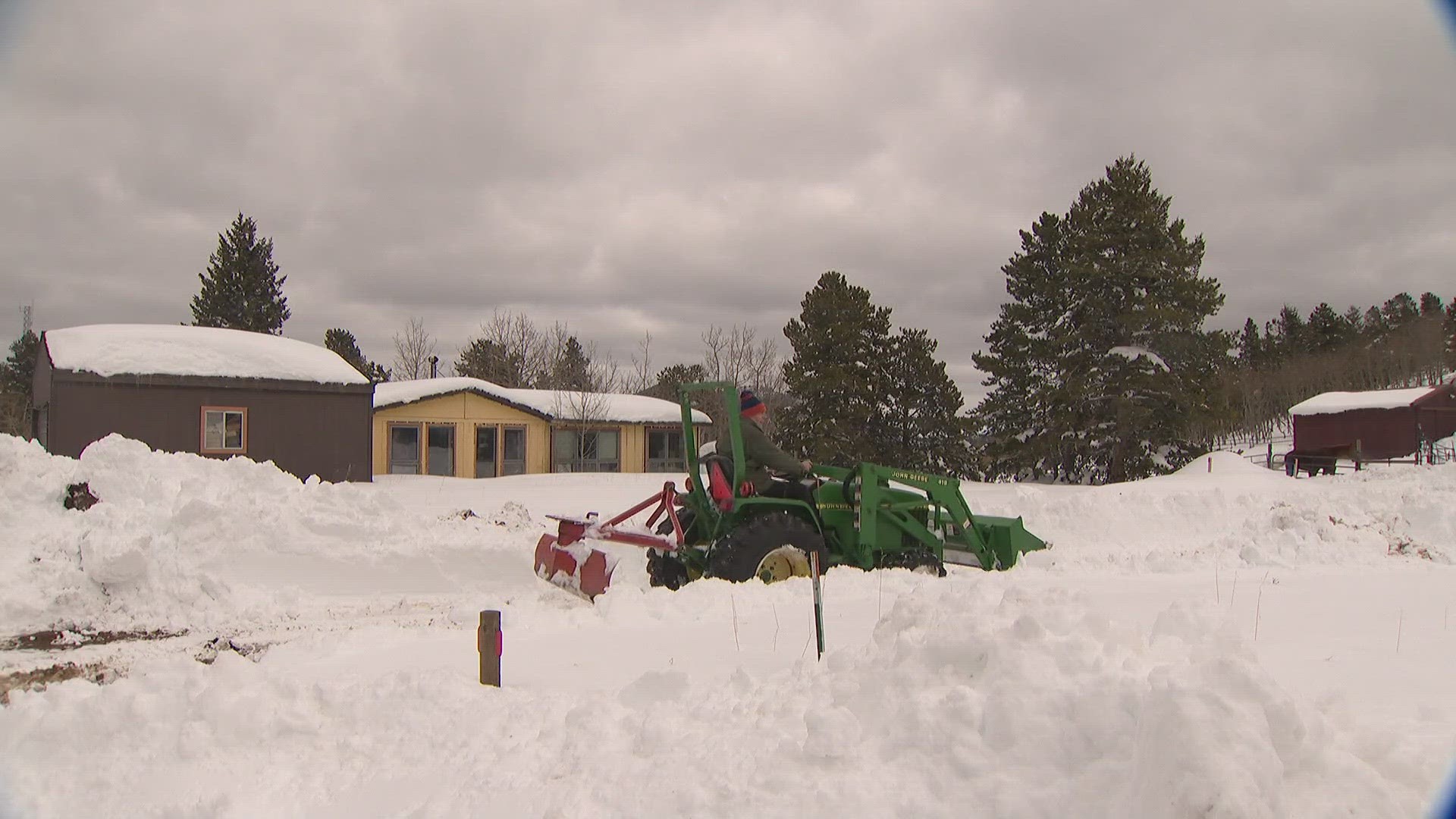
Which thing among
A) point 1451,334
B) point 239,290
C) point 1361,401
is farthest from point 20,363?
point 1451,334

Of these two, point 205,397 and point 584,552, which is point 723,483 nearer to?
point 584,552

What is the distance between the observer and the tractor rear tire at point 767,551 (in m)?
7.97

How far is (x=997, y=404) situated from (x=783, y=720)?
2877cm

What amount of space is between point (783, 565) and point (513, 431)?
23.9 metres

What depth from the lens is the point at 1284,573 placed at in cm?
928

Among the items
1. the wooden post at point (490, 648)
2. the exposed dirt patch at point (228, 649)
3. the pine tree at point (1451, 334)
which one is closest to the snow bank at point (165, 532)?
the exposed dirt patch at point (228, 649)

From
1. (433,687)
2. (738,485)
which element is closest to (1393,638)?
(738,485)

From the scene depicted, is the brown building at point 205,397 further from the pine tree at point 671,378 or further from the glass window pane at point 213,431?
the pine tree at point 671,378

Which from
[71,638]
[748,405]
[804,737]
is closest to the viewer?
[804,737]

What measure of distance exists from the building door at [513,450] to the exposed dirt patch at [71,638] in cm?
2280

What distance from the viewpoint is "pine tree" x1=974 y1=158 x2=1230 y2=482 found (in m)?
27.5

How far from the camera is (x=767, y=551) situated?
810 centimetres

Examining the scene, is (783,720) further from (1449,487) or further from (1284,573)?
(1449,487)

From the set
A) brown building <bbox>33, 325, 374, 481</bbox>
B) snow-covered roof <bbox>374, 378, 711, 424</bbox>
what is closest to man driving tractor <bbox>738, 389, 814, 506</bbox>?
brown building <bbox>33, 325, 374, 481</bbox>
